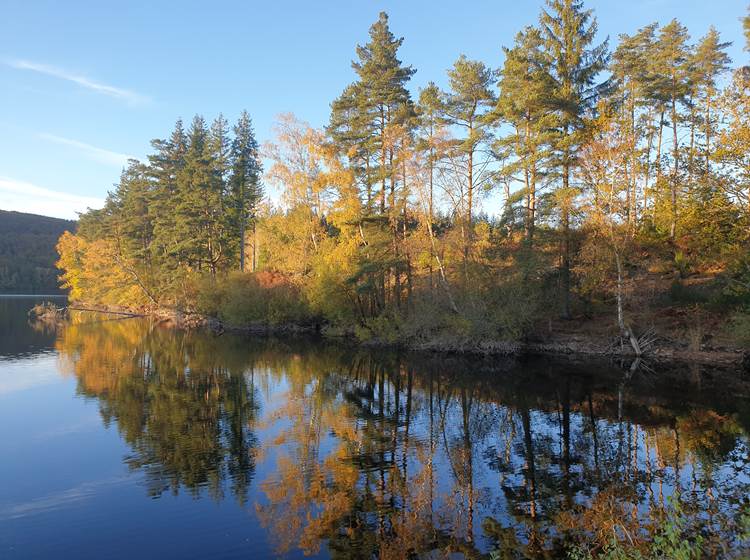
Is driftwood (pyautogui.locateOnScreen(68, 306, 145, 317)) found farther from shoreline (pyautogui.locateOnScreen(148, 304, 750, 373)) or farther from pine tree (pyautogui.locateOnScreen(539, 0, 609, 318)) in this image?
pine tree (pyautogui.locateOnScreen(539, 0, 609, 318))

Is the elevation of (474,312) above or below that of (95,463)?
above

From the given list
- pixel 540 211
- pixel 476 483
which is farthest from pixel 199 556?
pixel 540 211

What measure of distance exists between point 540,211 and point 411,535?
21322mm

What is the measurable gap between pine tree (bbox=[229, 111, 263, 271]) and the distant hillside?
266ft

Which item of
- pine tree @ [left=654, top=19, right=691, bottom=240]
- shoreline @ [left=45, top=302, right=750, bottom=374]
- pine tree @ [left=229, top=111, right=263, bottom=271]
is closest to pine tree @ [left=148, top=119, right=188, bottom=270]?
pine tree @ [left=229, top=111, right=263, bottom=271]

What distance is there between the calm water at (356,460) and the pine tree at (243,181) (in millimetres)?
27846

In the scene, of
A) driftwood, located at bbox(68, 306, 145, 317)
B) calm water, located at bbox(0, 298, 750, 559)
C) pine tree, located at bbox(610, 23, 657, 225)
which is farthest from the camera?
driftwood, located at bbox(68, 306, 145, 317)

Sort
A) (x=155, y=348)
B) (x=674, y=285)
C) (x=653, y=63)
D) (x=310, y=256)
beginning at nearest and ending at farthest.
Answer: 1. (x=674, y=285)
2. (x=155, y=348)
3. (x=653, y=63)
4. (x=310, y=256)

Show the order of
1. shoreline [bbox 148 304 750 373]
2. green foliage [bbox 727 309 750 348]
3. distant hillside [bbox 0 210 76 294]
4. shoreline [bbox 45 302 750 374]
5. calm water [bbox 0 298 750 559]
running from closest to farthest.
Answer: calm water [bbox 0 298 750 559] → green foliage [bbox 727 309 750 348] → shoreline [bbox 148 304 750 373] → shoreline [bbox 45 302 750 374] → distant hillside [bbox 0 210 76 294]

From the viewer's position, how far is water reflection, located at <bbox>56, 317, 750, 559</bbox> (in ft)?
26.8

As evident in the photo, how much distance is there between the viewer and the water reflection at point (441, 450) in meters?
8.16

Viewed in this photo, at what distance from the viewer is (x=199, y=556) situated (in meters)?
7.54

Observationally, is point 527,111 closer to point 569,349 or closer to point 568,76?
point 568,76

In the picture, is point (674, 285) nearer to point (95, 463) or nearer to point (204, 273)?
point (95, 463)
